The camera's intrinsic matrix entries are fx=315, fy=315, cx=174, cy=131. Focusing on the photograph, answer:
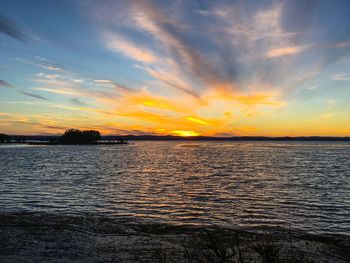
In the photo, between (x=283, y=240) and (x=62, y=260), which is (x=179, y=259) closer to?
(x=62, y=260)

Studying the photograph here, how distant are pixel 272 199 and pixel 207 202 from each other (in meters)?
6.09

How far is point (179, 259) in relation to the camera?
40.2 ft

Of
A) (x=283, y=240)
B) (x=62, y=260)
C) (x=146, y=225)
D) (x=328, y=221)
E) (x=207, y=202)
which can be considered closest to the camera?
(x=62, y=260)

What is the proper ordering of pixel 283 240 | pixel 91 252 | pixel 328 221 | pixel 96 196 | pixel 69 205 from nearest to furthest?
pixel 91 252
pixel 283 240
pixel 328 221
pixel 69 205
pixel 96 196

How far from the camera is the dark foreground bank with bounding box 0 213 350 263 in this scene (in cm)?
1242

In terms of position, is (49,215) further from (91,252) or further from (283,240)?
(283,240)

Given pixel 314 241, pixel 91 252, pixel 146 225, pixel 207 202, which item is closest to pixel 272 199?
pixel 207 202

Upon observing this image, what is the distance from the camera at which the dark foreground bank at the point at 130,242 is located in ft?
40.8

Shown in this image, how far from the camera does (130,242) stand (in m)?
14.5

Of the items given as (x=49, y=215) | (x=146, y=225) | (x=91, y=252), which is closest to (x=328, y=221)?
(x=146, y=225)

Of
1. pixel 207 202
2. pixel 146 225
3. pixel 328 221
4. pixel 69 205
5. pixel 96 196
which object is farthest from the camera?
pixel 96 196

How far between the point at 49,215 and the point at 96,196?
326 inches

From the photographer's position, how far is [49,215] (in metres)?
19.9

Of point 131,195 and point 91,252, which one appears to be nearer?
point 91,252
